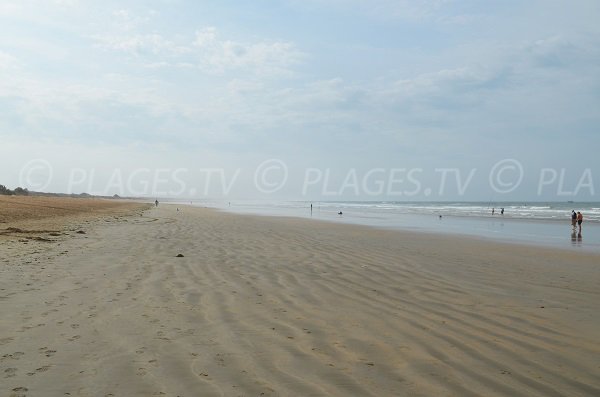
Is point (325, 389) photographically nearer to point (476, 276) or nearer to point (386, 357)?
point (386, 357)

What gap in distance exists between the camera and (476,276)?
9.56 metres

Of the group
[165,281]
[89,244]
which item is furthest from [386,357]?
[89,244]

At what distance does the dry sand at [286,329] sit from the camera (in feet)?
11.7

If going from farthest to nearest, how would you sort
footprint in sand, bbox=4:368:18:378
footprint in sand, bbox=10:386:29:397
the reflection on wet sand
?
the reflection on wet sand, footprint in sand, bbox=4:368:18:378, footprint in sand, bbox=10:386:29:397

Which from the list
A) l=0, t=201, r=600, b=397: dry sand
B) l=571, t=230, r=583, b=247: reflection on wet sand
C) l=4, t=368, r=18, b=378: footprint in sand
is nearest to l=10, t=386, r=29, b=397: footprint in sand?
l=0, t=201, r=600, b=397: dry sand

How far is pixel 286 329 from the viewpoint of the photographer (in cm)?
505

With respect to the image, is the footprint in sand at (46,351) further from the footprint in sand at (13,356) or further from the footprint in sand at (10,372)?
the footprint in sand at (10,372)

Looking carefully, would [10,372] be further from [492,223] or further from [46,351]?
[492,223]

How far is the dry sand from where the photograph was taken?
3574 mm

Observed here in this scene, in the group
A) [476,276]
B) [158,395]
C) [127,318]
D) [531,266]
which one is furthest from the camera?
[531,266]

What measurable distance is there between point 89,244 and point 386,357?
35.5ft

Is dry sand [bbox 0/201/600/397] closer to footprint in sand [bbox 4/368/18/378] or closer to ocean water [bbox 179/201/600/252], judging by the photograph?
footprint in sand [bbox 4/368/18/378]

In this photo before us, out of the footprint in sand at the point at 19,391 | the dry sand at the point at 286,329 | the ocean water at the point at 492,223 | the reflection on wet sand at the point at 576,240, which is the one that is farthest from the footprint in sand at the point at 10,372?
the reflection on wet sand at the point at 576,240

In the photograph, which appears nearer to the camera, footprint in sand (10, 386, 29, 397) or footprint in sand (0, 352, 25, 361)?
footprint in sand (10, 386, 29, 397)
